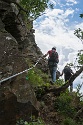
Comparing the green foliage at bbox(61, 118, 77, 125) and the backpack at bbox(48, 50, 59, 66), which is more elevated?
the backpack at bbox(48, 50, 59, 66)

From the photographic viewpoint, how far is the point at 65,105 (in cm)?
1231

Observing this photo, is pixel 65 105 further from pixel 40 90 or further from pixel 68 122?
pixel 68 122

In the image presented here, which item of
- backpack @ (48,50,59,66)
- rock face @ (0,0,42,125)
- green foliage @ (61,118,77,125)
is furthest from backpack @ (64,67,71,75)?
rock face @ (0,0,42,125)

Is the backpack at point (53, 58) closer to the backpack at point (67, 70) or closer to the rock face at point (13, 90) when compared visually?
the backpack at point (67, 70)

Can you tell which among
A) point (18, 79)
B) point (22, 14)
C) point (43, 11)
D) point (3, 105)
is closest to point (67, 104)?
point (18, 79)

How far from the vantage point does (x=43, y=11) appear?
20.0 m

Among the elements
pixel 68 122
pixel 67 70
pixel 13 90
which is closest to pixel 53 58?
pixel 67 70

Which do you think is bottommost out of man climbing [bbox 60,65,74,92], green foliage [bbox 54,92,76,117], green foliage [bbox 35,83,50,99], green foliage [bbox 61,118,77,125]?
green foliage [bbox 61,118,77,125]

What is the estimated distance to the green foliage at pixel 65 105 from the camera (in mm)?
11992

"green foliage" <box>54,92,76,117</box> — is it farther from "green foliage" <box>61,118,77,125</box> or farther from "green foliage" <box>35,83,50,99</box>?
"green foliage" <box>61,118,77,125</box>

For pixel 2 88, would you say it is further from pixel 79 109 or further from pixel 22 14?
pixel 22 14

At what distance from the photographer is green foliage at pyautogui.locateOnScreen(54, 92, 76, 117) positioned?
39.3ft

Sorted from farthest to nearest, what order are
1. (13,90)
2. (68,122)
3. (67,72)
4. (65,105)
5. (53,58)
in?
(67,72), (53,58), (65,105), (68,122), (13,90)

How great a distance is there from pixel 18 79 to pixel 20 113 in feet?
3.90
